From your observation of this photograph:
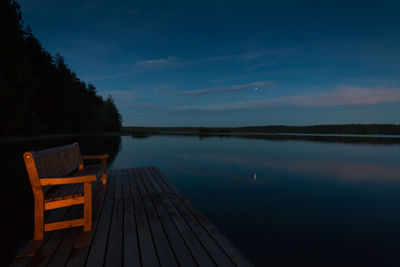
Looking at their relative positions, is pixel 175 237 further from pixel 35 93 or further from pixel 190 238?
pixel 35 93

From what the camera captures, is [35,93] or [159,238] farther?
[35,93]

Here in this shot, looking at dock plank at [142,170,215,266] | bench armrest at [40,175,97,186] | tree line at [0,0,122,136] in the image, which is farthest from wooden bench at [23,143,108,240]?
tree line at [0,0,122,136]

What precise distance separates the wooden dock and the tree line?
30991 millimetres

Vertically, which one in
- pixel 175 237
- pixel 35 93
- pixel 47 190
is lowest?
pixel 175 237

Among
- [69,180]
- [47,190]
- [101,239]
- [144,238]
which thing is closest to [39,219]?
[47,190]

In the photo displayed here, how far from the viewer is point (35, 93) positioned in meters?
36.7

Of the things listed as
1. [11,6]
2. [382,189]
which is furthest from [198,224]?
[11,6]

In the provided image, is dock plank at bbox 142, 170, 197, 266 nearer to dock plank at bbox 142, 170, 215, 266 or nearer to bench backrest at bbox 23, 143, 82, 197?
dock plank at bbox 142, 170, 215, 266

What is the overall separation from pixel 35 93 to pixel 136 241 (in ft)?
161

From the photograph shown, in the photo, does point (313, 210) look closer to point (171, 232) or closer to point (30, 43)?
point (171, 232)

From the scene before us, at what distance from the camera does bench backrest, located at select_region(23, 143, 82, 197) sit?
112 inches

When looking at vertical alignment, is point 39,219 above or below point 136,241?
above

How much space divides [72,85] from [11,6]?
31221 mm

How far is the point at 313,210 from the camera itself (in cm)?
569
